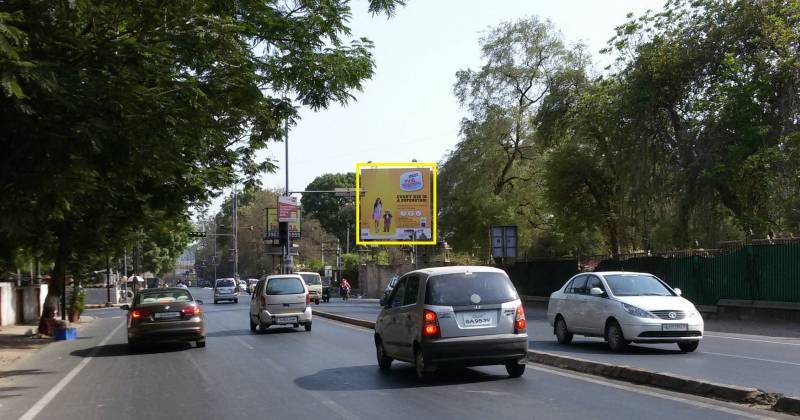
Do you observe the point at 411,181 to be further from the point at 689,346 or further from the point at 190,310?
the point at 689,346

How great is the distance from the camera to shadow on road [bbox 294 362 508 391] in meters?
11.8

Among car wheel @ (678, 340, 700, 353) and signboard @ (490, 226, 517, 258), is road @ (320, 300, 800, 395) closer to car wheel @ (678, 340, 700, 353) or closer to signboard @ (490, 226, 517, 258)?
car wheel @ (678, 340, 700, 353)

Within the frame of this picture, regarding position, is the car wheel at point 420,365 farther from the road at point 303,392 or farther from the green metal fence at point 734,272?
the green metal fence at point 734,272

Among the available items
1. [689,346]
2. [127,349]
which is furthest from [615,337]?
[127,349]

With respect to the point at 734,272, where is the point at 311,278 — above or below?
below

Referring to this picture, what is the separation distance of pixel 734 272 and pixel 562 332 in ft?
38.0

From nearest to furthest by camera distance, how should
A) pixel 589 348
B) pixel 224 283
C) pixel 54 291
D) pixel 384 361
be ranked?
pixel 384 361 < pixel 589 348 < pixel 54 291 < pixel 224 283

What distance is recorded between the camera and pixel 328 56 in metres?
14.5

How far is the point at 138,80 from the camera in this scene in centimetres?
1182

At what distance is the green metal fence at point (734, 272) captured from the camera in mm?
24269

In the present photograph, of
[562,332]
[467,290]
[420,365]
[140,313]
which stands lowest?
[562,332]

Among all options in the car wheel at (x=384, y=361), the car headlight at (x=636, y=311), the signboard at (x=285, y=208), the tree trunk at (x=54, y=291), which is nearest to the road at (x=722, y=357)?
the car headlight at (x=636, y=311)

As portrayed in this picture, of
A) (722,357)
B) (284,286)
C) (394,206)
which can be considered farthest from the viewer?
(394,206)

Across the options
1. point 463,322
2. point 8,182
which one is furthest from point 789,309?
point 8,182
